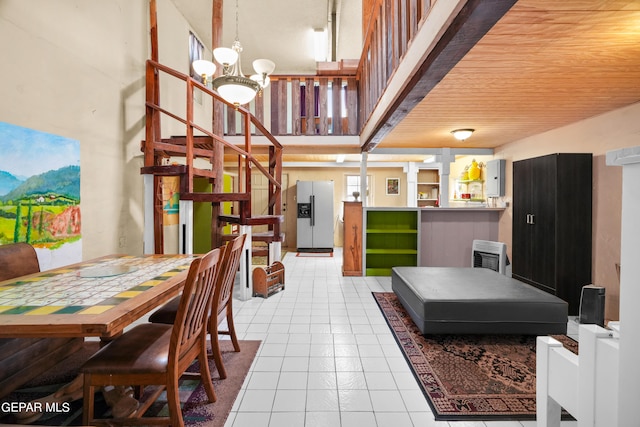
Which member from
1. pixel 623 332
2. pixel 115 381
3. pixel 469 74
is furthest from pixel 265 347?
pixel 469 74

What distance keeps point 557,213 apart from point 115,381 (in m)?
4.26

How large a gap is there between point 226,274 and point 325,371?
0.99m

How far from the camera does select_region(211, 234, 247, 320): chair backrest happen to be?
205 cm

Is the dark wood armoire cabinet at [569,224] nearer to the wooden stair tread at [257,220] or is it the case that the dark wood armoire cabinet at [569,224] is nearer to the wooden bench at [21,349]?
the wooden stair tread at [257,220]

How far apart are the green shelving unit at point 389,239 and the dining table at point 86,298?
3712 millimetres

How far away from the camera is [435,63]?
2.05m

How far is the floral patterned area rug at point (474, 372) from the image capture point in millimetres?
1872

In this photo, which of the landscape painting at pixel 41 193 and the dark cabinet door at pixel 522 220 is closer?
the landscape painting at pixel 41 193

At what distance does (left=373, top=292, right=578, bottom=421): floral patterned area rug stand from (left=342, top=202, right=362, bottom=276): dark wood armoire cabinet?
2188 millimetres

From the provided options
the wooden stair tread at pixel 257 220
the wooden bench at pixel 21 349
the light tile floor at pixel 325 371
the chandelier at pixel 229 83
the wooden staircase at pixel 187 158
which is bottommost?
the light tile floor at pixel 325 371

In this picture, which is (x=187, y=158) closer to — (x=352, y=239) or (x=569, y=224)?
(x=352, y=239)

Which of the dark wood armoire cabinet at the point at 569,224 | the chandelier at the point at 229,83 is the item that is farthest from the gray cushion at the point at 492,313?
the chandelier at the point at 229,83

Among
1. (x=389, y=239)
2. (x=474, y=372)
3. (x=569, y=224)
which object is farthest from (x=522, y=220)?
(x=474, y=372)

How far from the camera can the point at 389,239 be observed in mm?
5617
